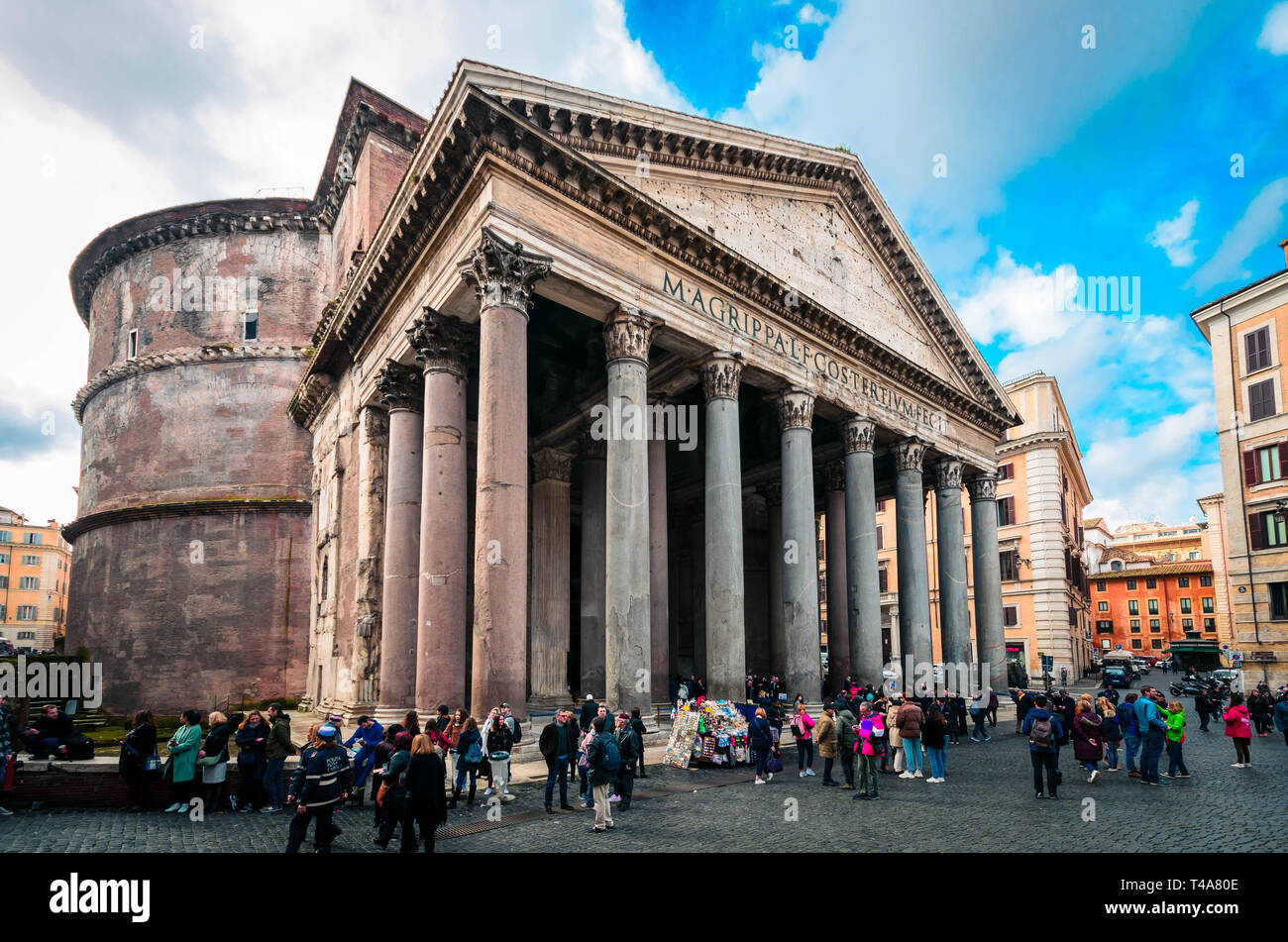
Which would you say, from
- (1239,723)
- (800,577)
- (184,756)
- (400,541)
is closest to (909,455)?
(800,577)

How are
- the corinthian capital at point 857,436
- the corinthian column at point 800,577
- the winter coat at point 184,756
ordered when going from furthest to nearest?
the corinthian capital at point 857,436, the corinthian column at point 800,577, the winter coat at point 184,756

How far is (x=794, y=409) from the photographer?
17.9 meters

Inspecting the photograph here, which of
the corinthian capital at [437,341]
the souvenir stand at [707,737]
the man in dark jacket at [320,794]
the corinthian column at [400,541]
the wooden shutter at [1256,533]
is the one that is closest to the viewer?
the man in dark jacket at [320,794]

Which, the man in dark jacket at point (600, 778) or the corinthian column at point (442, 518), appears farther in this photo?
the corinthian column at point (442, 518)

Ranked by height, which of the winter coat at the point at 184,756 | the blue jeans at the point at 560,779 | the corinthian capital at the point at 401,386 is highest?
the corinthian capital at the point at 401,386

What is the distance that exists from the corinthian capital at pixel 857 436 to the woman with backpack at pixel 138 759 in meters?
16.1

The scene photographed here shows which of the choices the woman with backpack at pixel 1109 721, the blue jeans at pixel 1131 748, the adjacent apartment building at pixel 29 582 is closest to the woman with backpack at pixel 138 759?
the woman with backpack at pixel 1109 721

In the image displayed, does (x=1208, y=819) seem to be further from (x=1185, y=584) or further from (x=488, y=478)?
(x=1185, y=584)

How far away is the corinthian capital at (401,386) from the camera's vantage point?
52.8ft

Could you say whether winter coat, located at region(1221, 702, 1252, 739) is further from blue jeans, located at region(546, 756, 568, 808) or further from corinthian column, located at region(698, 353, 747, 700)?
blue jeans, located at region(546, 756, 568, 808)

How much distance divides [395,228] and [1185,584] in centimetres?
7772

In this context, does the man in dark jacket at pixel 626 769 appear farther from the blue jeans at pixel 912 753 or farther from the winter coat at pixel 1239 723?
the winter coat at pixel 1239 723

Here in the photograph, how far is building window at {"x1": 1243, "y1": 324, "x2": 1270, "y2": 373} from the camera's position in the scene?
27.6m

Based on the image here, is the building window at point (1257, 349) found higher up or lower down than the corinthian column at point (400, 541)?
higher up
